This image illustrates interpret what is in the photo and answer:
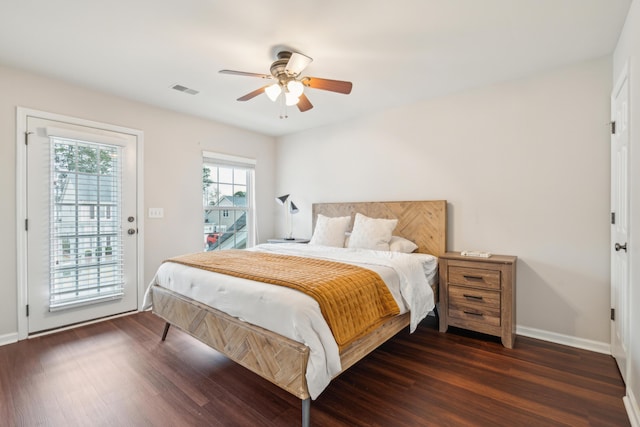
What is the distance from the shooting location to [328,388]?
1994 millimetres

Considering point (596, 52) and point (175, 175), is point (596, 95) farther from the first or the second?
point (175, 175)

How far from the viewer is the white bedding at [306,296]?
1.58 metres

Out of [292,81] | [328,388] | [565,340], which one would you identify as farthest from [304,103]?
[565,340]

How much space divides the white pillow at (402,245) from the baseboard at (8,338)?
3640 millimetres

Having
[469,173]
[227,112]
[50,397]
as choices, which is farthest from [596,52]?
[50,397]

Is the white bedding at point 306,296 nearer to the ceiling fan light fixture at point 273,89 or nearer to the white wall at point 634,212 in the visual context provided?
the white wall at point 634,212

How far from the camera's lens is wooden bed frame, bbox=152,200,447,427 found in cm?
160

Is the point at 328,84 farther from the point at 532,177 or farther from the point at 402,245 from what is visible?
the point at 532,177

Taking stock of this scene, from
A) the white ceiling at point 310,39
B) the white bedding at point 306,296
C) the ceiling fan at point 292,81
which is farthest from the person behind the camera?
the ceiling fan at point 292,81

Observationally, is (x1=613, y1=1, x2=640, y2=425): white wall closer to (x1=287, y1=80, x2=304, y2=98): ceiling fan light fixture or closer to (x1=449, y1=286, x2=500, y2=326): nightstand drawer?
(x1=449, y1=286, x2=500, y2=326): nightstand drawer

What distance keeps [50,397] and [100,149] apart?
92.8 inches

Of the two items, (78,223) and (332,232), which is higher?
(78,223)

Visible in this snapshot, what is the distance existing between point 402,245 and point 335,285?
1646mm

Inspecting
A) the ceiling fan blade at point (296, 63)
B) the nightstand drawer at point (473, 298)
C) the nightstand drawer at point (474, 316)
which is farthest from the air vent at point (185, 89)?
the nightstand drawer at point (474, 316)
